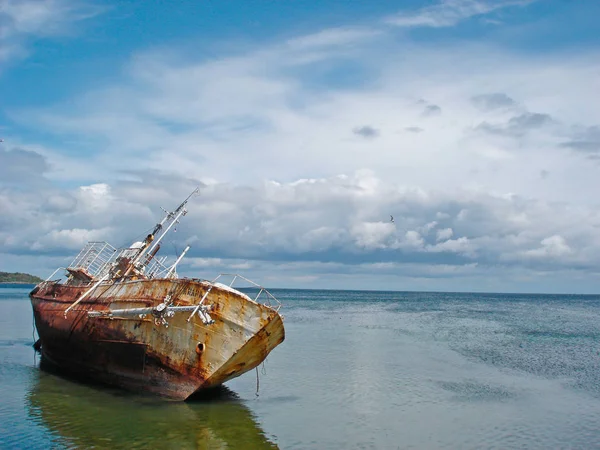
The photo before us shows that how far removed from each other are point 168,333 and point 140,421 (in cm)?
320

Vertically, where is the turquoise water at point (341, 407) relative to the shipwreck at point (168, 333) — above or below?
below

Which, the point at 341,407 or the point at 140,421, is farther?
the point at 341,407

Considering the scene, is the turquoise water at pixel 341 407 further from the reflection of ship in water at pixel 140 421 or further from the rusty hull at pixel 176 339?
the rusty hull at pixel 176 339

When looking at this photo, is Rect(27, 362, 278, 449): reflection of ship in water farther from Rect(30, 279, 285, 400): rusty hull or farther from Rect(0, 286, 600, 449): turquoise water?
Rect(30, 279, 285, 400): rusty hull

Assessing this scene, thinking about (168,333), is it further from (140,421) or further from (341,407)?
(341,407)

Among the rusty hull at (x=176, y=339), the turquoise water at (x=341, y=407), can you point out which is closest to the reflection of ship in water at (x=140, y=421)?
the turquoise water at (x=341, y=407)

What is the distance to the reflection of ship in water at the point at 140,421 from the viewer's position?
52.3 feet

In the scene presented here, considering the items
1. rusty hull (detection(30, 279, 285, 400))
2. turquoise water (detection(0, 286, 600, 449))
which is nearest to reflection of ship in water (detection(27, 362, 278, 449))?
turquoise water (detection(0, 286, 600, 449))

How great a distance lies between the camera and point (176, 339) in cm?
1962

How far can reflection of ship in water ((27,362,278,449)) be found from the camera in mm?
15930

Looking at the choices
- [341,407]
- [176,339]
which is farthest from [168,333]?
[341,407]

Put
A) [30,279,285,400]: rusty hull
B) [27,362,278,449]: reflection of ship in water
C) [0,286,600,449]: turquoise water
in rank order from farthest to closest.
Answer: [30,279,285,400]: rusty hull → [0,286,600,449]: turquoise water → [27,362,278,449]: reflection of ship in water

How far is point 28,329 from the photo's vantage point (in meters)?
48.1

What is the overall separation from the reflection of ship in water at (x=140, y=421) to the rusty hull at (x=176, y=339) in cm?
84
